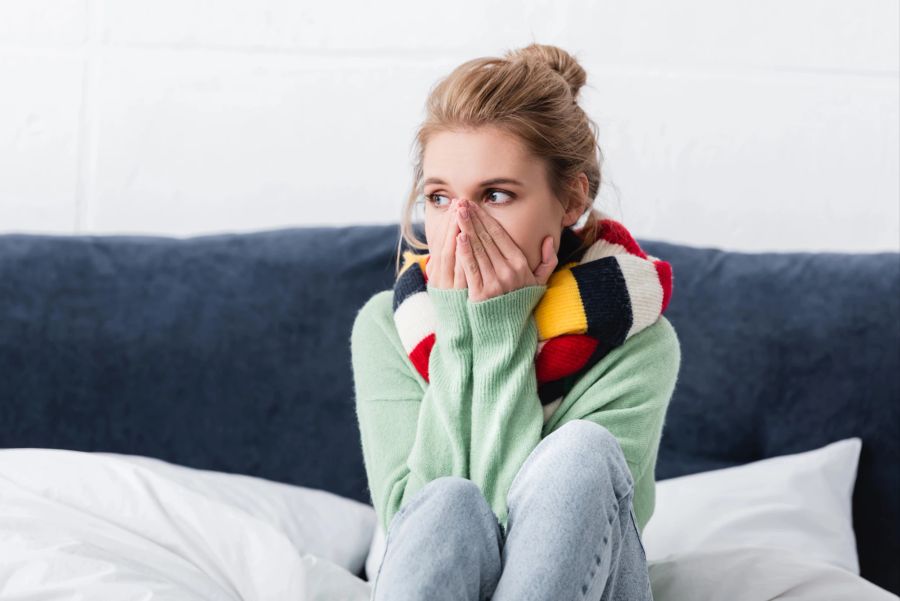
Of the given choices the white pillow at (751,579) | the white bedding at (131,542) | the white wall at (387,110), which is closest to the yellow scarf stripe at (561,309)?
the white pillow at (751,579)

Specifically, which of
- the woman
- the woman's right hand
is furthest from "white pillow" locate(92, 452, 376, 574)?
the woman's right hand

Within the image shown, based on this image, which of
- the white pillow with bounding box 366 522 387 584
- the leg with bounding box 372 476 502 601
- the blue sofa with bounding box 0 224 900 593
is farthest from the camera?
the blue sofa with bounding box 0 224 900 593

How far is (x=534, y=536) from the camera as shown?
43.4 inches

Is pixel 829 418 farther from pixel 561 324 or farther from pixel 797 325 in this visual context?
pixel 561 324

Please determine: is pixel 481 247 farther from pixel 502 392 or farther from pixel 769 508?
pixel 769 508

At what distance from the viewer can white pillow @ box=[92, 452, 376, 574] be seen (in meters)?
1.71

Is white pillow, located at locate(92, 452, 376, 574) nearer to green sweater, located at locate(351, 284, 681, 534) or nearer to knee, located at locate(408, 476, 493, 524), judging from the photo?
green sweater, located at locate(351, 284, 681, 534)

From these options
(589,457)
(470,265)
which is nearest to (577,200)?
(470,265)

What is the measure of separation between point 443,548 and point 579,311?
0.52m

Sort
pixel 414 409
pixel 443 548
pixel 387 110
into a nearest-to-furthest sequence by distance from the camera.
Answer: pixel 443 548 < pixel 414 409 < pixel 387 110

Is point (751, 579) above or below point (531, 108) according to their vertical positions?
below

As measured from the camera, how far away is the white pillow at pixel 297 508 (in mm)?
1710

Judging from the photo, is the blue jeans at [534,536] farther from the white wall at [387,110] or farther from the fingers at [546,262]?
the white wall at [387,110]

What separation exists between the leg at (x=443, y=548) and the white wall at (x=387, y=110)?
1101mm
